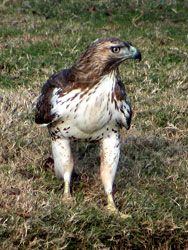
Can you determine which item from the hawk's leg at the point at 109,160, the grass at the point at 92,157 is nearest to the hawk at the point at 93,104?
the hawk's leg at the point at 109,160

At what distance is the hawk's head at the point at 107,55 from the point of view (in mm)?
5641

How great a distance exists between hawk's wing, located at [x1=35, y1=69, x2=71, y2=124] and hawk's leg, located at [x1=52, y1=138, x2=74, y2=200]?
0.20 m

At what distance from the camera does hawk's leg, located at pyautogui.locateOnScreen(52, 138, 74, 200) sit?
20.0 feet

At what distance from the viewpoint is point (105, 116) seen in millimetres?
5707

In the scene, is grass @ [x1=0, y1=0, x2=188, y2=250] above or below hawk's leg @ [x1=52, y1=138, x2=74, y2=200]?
below

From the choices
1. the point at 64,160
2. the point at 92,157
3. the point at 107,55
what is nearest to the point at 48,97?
the point at 64,160

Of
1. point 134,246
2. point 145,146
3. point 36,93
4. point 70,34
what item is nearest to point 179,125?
point 145,146

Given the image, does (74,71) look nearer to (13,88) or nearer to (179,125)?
(179,125)

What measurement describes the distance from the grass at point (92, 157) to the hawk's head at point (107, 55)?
1.00 m

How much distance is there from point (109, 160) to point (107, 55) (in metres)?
0.84

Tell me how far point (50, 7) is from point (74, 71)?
8.28m

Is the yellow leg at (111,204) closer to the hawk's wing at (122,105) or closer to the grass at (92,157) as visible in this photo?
the grass at (92,157)

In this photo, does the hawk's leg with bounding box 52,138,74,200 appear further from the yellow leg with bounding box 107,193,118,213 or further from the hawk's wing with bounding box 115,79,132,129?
the hawk's wing with bounding box 115,79,132,129

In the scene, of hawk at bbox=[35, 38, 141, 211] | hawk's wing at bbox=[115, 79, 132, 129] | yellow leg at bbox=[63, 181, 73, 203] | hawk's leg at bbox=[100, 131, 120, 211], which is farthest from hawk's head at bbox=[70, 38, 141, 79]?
yellow leg at bbox=[63, 181, 73, 203]
